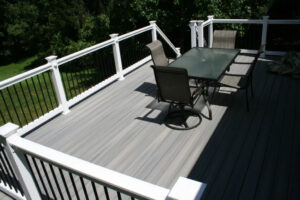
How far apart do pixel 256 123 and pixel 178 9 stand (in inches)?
282

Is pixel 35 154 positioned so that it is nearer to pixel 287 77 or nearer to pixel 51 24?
pixel 287 77

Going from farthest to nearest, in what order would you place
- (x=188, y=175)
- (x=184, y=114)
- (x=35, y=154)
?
1. (x=184, y=114)
2. (x=188, y=175)
3. (x=35, y=154)

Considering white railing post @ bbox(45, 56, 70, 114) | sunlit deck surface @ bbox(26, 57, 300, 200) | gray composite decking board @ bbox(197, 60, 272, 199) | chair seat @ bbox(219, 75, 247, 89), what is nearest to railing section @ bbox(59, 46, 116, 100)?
white railing post @ bbox(45, 56, 70, 114)

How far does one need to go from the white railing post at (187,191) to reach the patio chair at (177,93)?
99.5 inches

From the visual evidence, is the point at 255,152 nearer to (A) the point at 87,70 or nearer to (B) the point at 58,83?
(B) the point at 58,83

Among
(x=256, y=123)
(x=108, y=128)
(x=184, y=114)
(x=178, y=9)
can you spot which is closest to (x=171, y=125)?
(x=184, y=114)

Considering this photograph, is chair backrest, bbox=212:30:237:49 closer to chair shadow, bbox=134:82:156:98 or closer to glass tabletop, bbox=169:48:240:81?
glass tabletop, bbox=169:48:240:81

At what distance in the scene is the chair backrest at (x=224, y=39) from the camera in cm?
629

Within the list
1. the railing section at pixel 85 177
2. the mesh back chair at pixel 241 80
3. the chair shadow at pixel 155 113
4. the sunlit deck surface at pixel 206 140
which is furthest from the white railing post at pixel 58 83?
the mesh back chair at pixel 241 80

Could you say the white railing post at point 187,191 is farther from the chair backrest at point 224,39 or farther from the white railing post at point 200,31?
the white railing post at point 200,31

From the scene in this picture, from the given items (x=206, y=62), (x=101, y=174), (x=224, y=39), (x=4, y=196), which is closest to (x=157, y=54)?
(x=206, y=62)

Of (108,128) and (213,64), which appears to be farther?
(213,64)

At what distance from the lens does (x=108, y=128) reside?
4449 millimetres

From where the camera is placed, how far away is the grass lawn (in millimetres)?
20109
